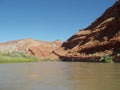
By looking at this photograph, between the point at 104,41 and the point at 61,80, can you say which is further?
the point at 104,41

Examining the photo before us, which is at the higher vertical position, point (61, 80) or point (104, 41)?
point (104, 41)

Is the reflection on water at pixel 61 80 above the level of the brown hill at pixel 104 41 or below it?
below

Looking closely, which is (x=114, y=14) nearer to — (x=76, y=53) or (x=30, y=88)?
(x=76, y=53)

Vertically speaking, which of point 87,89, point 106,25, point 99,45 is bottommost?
point 87,89

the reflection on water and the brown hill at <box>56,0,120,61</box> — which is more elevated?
the brown hill at <box>56,0,120,61</box>

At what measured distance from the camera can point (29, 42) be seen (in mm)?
162750

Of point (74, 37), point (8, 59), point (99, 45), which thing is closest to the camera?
point (8, 59)

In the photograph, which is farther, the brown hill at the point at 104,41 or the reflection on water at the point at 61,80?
the brown hill at the point at 104,41

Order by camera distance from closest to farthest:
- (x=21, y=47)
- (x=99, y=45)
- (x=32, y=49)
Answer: (x=99, y=45) < (x=32, y=49) < (x=21, y=47)

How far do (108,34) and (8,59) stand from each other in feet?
112

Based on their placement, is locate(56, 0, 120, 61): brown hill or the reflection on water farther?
locate(56, 0, 120, 61): brown hill

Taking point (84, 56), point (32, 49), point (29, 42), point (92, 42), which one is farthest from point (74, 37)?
point (29, 42)

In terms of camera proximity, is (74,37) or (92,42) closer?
(92,42)

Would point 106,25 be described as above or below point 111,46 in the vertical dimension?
above
